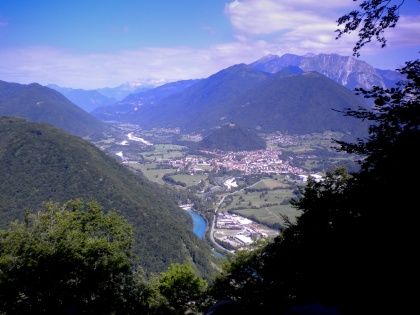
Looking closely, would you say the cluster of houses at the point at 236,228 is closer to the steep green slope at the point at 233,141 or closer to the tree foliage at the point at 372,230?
the tree foliage at the point at 372,230

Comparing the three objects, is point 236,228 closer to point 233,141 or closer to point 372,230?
point 372,230

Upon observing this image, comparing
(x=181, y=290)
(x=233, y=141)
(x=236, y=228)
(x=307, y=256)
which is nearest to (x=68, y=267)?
(x=181, y=290)

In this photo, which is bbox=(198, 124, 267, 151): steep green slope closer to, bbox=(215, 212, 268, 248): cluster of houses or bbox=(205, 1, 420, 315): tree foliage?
bbox=(215, 212, 268, 248): cluster of houses

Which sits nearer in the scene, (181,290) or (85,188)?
(181,290)

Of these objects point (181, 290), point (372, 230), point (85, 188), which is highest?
point (372, 230)

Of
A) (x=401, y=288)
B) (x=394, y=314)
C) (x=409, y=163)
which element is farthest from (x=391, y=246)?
(x=409, y=163)

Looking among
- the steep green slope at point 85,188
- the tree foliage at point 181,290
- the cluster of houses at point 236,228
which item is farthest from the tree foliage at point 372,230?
the cluster of houses at point 236,228

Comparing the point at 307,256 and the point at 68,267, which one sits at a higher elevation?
the point at 307,256

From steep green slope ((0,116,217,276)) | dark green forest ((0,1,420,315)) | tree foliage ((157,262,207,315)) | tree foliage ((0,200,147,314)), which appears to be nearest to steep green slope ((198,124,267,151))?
steep green slope ((0,116,217,276))
